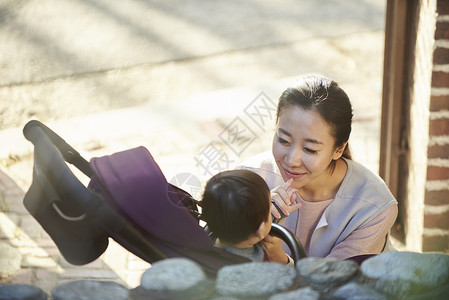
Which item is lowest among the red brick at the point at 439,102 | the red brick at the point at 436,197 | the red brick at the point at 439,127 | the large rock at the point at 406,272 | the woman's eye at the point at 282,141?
the red brick at the point at 436,197

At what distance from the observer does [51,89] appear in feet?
14.0

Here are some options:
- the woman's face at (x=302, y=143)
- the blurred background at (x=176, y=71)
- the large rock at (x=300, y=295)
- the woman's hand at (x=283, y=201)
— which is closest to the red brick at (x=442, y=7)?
the woman's face at (x=302, y=143)

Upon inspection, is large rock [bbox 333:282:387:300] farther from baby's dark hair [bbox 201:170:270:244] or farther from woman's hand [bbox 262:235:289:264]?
woman's hand [bbox 262:235:289:264]

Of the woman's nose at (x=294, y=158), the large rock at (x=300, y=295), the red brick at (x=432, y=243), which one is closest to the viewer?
the large rock at (x=300, y=295)

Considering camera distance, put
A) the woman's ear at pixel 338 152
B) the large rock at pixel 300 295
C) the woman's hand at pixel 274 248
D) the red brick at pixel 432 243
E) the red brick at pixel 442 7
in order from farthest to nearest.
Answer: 1. the red brick at pixel 432 243
2. the red brick at pixel 442 7
3. the woman's ear at pixel 338 152
4. the woman's hand at pixel 274 248
5. the large rock at pixel 300 295

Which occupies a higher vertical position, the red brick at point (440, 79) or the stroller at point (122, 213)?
the red brick at point (440, 79)

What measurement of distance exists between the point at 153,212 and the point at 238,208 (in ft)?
0.71

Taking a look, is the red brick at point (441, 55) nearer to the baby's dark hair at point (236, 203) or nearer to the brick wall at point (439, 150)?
the brick wall at point (439, 150)

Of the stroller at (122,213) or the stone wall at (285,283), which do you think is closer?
the stone wall at (285,283)

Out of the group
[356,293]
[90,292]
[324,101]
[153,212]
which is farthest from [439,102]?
[90,292]

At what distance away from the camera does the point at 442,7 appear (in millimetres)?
2346

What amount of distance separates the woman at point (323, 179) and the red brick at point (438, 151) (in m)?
0.50

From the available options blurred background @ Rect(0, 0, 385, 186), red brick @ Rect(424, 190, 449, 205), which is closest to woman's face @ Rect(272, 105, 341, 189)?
red brick @ Rect(424, 190, 449, 205)

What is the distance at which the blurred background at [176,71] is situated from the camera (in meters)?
3.70
